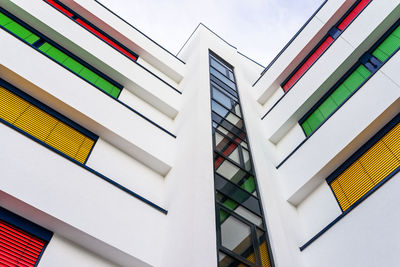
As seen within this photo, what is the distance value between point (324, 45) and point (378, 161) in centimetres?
584

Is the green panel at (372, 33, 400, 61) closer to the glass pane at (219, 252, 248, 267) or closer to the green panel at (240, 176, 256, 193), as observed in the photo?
the green panel at (240, 176, 256, 193)

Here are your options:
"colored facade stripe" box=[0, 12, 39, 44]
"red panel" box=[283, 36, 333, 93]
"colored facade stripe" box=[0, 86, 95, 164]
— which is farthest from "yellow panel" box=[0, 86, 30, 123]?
"red panel" box=[283, 36, 333, 93]

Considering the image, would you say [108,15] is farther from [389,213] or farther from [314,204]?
[389,213]

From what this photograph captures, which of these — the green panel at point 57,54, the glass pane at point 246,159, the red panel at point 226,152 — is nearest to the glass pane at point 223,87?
the red panel at point 226,152

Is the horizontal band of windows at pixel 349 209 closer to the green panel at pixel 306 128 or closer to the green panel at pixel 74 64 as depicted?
the green panel at pixel 306 128

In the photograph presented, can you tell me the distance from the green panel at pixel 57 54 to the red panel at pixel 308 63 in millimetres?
7856

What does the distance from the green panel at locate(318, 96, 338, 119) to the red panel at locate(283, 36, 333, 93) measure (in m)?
1.83

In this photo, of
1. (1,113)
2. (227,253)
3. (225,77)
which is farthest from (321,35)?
(1,113)

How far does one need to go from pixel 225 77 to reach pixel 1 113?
8060 millimetres

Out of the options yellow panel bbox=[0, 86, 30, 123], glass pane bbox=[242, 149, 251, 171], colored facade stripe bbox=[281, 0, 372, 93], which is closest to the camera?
yellow panel bbox=[0, 86, 30, 123]

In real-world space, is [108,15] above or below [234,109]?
below

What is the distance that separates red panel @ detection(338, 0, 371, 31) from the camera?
1050 centimetres

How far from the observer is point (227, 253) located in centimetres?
550

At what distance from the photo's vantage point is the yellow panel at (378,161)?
6.59 metres
